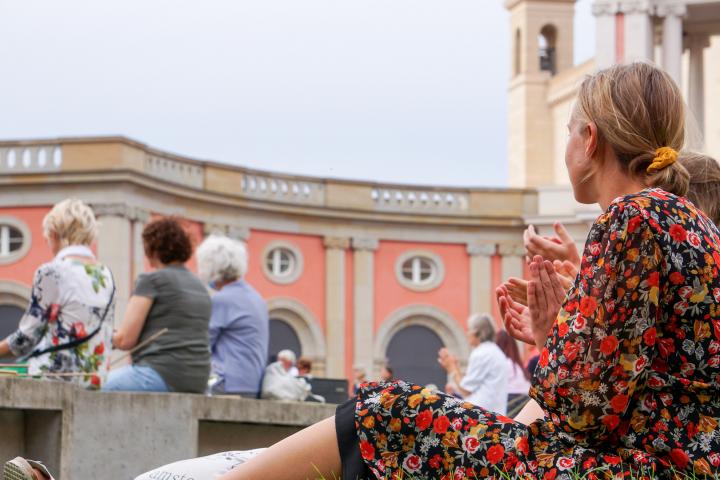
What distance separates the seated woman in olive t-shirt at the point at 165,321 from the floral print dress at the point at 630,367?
3792 mm

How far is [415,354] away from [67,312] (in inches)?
1053

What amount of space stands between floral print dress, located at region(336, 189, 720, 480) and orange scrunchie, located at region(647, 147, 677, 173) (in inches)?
5.3

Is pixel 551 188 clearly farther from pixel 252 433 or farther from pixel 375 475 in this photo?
pixel 375 475

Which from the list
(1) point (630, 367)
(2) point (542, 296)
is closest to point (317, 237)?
(2) point (542, 296)

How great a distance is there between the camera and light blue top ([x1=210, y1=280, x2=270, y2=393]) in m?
7.56

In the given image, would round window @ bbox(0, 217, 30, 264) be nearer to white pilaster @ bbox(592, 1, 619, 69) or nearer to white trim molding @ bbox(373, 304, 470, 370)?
white trim molding @ bbox(373, 304, 470, 370)

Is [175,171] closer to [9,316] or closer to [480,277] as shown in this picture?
[9,316]

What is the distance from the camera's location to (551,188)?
3319 cm

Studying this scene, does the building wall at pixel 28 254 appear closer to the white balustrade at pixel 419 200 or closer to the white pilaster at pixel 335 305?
the white pilaster at pixel 335 305

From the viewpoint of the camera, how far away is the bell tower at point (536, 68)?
48.2 meters

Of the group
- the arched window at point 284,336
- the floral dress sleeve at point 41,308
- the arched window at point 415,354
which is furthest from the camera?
the arched window at point 415,354

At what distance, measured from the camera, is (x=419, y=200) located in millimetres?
33875

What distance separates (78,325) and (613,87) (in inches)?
151

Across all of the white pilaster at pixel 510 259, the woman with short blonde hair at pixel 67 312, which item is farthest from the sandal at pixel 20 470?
the white pilaster at pixel 510 259
